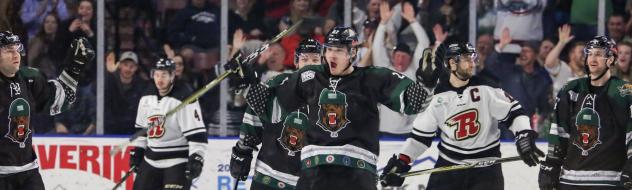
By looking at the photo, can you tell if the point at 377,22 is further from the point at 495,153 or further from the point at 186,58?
the point at 495,153

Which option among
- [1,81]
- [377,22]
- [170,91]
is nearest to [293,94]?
[1,81]

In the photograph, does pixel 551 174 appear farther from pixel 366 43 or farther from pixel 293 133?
pixel 366 43

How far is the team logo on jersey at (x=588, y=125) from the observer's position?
6578mm

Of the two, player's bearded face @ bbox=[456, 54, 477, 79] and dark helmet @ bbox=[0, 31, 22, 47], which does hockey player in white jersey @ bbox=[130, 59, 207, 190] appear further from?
dark helmet @ bbox=[0, 31, 22, 47]

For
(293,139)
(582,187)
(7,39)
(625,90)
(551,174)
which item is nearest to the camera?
(7,39)

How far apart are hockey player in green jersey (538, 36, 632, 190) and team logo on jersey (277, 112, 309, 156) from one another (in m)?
1.23

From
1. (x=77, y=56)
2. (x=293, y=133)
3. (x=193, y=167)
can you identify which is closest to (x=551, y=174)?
(x=293, y=133)

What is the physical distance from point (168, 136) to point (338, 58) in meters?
2.40

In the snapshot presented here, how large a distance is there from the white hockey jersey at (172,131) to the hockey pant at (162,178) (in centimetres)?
3

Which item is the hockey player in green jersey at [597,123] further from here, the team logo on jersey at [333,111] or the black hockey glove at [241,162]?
the black hockey glove at [241,162]

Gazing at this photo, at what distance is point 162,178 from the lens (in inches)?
317

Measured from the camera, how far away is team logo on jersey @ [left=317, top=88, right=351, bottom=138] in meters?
5.88

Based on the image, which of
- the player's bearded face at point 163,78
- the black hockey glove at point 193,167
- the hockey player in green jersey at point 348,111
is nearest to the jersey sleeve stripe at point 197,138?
the black hockey glove at point 193,167

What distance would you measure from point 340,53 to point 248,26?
3.65 meters
